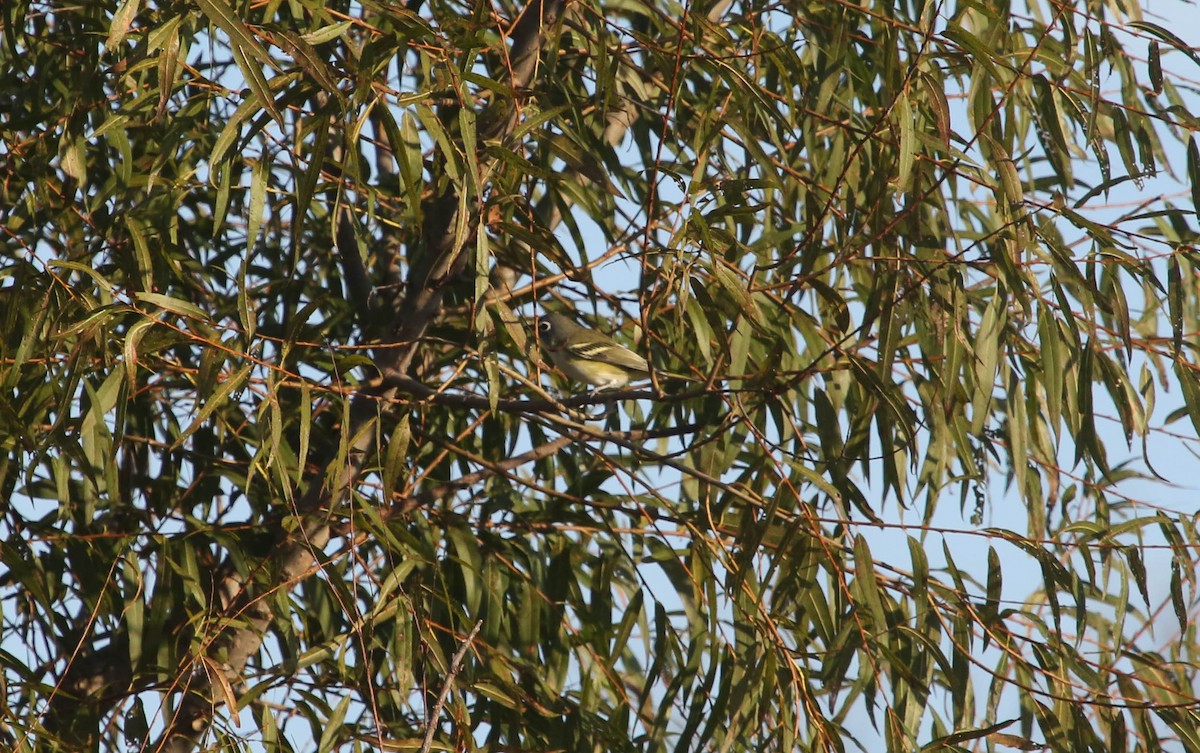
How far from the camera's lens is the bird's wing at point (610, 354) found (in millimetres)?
3515

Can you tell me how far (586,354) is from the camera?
12.4 ft

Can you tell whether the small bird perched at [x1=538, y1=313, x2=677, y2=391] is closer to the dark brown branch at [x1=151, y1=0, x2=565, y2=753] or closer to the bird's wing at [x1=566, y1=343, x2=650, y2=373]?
the bird's wing at [x1=566, y1=343, x2=650, y2=373]

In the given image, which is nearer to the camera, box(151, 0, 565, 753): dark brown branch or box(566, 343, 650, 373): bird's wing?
box(151, 0, 565, 753): dark brown branch

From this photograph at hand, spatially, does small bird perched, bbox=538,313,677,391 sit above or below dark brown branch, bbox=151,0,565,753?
above

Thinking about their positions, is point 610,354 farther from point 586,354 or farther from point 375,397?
point 375,397

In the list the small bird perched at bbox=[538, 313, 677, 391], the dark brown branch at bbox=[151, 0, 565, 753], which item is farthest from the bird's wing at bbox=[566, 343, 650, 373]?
the dark brown branch at bbox=[151, 0, 565, 753]

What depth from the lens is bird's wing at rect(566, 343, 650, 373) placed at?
11.5 feet

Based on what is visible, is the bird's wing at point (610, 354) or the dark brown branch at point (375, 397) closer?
the dark brown branch at point (375, 397)

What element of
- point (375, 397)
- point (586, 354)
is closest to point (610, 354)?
point (586, 354)

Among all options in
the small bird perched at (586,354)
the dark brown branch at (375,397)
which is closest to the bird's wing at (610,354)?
the small bird perched at (586,354)

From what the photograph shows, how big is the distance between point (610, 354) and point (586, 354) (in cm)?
15

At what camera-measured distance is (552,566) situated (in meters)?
3.15

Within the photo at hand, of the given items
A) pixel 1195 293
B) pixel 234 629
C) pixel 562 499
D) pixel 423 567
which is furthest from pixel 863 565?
pixel 234 629

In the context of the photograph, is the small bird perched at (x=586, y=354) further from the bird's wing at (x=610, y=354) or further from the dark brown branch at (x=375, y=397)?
the dark brown branch at (x=375, y=397)
